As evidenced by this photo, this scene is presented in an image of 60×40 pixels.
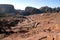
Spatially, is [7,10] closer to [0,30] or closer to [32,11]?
[32,11]

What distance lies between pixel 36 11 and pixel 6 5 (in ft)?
74.6

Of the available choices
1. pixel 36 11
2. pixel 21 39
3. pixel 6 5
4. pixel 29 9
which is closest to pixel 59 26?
pixel 21 39

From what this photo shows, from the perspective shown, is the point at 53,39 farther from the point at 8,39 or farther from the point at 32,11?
the point at 32,11

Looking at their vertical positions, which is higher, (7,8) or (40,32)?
(7,8)

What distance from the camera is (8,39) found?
1598 cm

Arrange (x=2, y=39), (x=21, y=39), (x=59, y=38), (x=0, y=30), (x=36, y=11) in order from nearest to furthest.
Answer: (x=59, y=38)
(x=21, y=39)
(x=2, y=39)
(x=0, y=30)
(x=36, y=11)

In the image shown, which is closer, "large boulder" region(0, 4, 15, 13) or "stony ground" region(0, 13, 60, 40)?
"stony ground" region(0, 13, 60, 40)

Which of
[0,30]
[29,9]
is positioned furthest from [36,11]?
[0,30]

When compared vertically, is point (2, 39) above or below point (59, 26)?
below

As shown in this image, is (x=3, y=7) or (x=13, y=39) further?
(x=3, y=7)

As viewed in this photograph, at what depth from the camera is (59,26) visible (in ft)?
53.5

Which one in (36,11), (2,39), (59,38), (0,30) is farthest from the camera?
(36,11)

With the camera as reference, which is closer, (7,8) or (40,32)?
(40,32)

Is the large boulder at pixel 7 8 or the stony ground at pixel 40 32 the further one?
the large boulder at pixel 7 8
